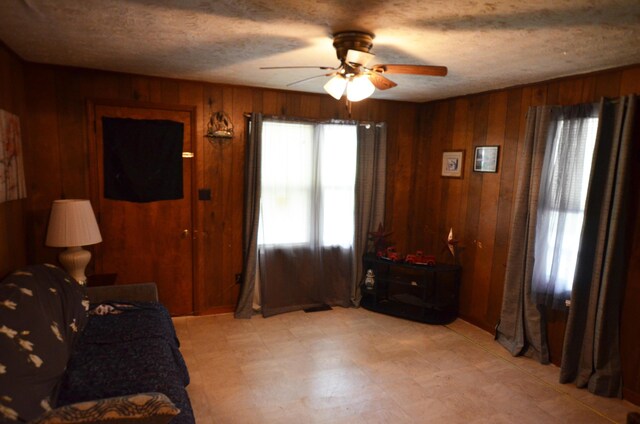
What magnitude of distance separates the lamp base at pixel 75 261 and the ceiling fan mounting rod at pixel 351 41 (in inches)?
94.1

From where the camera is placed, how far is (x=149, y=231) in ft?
11.7

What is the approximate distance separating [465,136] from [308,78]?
69.3 inches

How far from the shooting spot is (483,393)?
2711mm

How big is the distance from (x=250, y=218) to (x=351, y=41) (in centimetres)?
215

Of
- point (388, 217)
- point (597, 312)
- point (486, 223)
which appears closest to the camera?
point (597, 312)

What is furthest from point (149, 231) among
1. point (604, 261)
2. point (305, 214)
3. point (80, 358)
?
point (604, 261)

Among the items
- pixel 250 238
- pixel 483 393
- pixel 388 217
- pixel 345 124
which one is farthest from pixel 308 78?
pixel 483 393

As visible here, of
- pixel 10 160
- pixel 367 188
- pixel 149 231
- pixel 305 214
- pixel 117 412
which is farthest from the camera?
pixel 367 188

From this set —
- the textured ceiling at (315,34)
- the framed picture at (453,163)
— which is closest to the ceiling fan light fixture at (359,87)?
the textured ceiling at (315,34)

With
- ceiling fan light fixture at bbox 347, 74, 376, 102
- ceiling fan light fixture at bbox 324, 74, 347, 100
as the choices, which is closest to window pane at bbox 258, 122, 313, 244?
ceiling fan light fixture at bbox 324, 74, 347, 100

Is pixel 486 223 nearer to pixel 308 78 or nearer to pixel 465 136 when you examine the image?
pixel 465 136

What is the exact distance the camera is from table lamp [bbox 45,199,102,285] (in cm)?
279

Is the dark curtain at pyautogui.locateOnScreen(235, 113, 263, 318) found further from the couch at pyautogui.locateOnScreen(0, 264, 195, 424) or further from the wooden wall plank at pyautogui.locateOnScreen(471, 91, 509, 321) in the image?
the wooden wall plank at pyautogui.locateOnScreen(471, 91, 509, 321)

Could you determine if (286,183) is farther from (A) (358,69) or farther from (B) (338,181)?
(A) (358,69)
